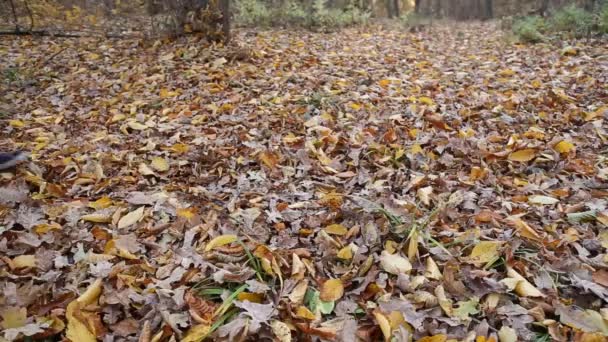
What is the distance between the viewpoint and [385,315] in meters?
2.07

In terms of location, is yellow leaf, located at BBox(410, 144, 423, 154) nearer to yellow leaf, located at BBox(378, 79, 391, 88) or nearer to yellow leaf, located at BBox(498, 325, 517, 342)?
yellow leaf, located at BBox(498, 325, 517, 342)

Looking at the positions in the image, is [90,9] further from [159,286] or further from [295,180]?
[159,286]

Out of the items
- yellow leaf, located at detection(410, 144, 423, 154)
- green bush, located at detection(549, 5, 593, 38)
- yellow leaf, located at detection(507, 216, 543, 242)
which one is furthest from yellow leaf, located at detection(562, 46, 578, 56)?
yellow leaf, located at detection(507, 216, 543, 242)

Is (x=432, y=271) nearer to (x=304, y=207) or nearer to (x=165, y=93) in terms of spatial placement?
(x=304, y=207)

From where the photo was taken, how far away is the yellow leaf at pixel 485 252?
2.40m

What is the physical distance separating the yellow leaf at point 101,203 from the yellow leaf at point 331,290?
5.17 feet

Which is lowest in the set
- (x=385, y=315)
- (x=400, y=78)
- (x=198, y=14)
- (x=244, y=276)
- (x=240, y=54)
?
(x=385, y=315)

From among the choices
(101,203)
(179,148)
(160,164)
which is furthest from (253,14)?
(101,203)

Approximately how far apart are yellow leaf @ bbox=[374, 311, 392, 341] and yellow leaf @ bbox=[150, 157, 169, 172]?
2.13 m

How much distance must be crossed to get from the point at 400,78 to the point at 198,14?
3174 millimetres

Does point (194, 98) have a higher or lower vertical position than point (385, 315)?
higher

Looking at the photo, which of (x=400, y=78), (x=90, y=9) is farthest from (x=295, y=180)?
(x=90, y=9)

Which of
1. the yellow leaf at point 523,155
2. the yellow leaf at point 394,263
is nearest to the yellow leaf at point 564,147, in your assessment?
the yellow leaf at point 523,155

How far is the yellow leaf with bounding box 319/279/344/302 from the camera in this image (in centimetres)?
219
